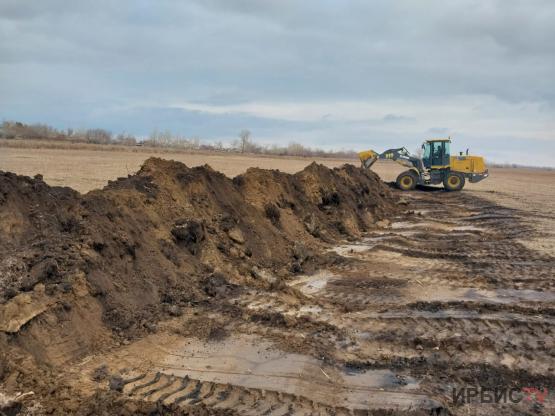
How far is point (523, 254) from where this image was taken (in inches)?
431

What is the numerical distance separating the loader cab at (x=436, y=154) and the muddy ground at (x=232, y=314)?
17.4 metres

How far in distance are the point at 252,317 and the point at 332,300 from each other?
1.57 metres

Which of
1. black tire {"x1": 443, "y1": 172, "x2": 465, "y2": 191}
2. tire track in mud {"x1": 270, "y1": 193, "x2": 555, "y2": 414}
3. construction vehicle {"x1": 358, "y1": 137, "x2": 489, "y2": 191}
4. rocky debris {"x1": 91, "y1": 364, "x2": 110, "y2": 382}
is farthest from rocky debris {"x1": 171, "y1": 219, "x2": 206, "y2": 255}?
black tire {"x1": 443, "y1": 172, "x2": 465, "y2": 191}

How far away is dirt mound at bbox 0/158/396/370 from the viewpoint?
17.0ft

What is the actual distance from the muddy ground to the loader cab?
57.0ft

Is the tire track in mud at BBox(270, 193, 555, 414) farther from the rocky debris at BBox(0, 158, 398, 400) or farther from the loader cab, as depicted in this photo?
the loader cab

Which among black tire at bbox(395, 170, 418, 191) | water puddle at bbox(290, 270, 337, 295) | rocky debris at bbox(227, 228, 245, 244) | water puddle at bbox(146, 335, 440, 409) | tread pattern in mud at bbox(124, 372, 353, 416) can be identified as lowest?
tread pattern in mud at bbox(124, 372, 353, 416)

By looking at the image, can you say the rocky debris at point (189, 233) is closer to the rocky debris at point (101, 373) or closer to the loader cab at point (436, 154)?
the rocky debris at point (101, 373)

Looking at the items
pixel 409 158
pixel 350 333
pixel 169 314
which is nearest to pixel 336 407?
pixel 350 333

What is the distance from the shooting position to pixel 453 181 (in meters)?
27.8

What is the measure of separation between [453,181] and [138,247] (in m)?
24.1

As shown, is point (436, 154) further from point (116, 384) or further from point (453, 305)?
point (116, 384)

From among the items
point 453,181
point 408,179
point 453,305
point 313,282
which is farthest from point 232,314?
point 453,181

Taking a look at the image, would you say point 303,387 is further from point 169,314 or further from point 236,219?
point 236,219
